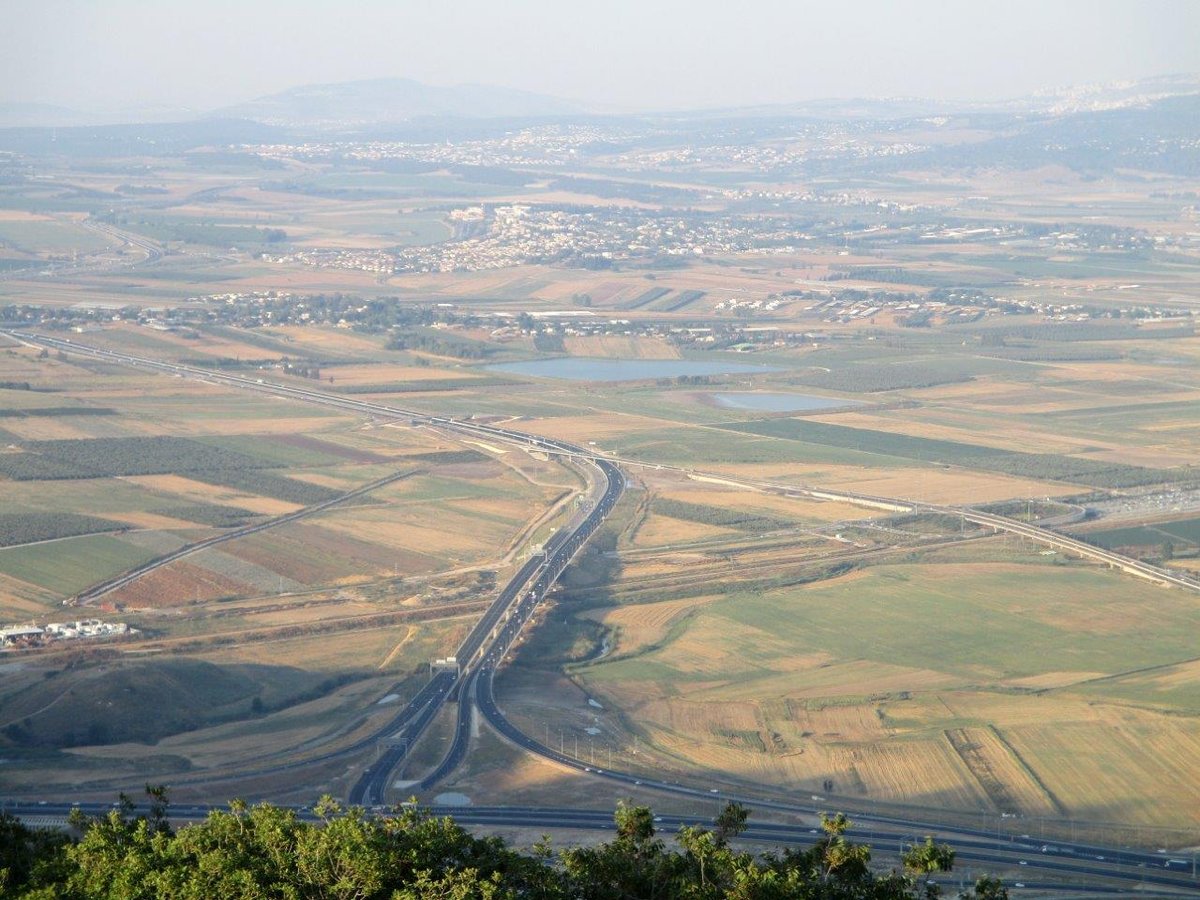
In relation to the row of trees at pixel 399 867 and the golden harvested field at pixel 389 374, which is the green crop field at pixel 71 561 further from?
the golden harvested field at pixel 389 374

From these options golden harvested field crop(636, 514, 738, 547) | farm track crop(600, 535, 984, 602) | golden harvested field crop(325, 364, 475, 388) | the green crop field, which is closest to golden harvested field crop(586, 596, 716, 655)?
farm track crop(600, 535, 984, 602)

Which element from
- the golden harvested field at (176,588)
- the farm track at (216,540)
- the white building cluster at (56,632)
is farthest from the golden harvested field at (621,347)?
the white building cluster at (56,632)

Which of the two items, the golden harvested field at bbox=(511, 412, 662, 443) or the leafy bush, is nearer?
the leafy bush

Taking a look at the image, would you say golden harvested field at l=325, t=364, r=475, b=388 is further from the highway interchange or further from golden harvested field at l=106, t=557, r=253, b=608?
golden harvested field at l=106, t=557, r=253, b=608

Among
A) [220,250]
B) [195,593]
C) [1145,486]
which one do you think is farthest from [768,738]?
[220,250]

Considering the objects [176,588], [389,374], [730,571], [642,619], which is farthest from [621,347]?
[176,588]

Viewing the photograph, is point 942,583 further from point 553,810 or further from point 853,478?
point 553,810
